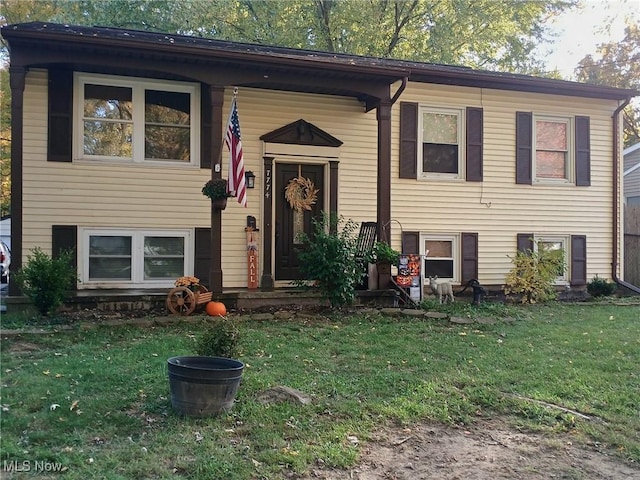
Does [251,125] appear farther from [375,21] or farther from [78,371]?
[375,21]

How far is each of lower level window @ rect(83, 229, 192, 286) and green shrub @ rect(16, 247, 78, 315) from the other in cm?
158

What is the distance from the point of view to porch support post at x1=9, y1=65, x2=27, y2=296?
7.72 meters

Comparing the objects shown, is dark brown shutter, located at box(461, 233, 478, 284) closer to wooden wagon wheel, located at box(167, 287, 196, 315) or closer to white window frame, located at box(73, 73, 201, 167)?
white window frame, located at box(73, 73, 201, 167)

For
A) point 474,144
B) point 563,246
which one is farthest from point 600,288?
point 474,144

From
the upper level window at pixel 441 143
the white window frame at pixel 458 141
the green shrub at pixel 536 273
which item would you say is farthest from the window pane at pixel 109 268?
the green shrub at pixel 536 273

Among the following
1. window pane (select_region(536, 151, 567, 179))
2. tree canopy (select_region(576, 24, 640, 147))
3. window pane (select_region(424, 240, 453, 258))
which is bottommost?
window pane (select_region(424, 240, 453, 258))

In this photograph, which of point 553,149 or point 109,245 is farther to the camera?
point 553,149

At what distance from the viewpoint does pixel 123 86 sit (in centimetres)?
893

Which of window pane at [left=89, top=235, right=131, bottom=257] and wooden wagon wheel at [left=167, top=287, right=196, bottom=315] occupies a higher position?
window pane at [left=89, top=235, right=131, bottom=257]

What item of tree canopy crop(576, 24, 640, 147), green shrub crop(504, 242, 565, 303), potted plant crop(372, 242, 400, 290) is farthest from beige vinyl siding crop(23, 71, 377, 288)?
tree canopy crop(576, 24, 640, 147)

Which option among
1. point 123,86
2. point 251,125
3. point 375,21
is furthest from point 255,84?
point 375,21

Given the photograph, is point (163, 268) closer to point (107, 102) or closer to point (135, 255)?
point (135, 255)

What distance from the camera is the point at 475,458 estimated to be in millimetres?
3508

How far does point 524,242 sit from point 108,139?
7.94 meters
